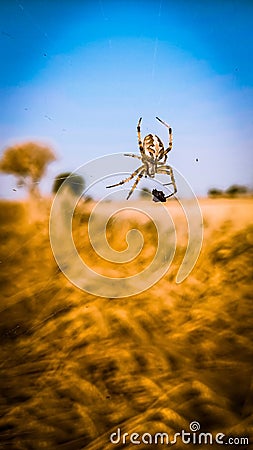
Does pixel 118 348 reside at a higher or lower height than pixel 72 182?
lower

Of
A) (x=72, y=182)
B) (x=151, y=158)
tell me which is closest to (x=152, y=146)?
(x=151, y=158)

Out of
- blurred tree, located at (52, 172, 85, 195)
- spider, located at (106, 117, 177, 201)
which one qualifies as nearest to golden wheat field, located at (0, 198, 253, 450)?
blurred tree, located at (52, 172, 85, 195)

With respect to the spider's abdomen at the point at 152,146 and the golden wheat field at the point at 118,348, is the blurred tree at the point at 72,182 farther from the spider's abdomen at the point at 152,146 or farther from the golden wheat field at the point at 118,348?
the spider's abdomen at the point at 152,146

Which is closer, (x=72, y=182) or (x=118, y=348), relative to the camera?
(x=118, y=348)

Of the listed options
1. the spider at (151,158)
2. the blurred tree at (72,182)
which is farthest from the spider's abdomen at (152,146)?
the blurred tree at (72,182)

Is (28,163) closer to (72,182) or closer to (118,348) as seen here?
(72,182)

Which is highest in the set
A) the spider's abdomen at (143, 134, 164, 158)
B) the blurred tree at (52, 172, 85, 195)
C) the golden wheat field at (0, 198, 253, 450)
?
the spider's abdomen at (143, 134, 164, 158)

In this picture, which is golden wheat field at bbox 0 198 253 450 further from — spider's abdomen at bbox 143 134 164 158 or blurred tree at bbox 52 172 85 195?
spider's abdomen at bbox 143 134 164 158

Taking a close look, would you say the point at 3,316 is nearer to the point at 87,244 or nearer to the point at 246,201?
the point at 87,244
